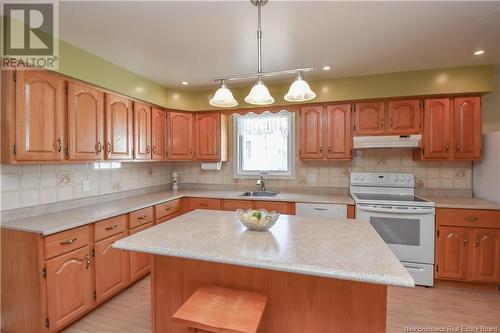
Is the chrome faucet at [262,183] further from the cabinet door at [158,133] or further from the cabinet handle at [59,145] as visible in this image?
the cabinet handle at [59,145]

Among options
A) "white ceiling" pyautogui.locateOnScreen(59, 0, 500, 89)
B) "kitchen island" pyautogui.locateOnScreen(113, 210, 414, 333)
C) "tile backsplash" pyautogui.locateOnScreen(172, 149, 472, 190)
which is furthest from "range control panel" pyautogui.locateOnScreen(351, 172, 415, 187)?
"kitchen island" pyautogui.locateOnScreen(113, 210, 414, 333)

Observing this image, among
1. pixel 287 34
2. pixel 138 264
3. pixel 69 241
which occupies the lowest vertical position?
pixel 138 264

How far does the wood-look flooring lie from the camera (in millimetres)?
Answer: 1981

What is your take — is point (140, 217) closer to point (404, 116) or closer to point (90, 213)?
point (90, 213)

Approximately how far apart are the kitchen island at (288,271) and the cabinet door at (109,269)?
2.99 feet

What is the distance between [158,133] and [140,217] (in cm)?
120

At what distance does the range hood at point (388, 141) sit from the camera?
2779 mm

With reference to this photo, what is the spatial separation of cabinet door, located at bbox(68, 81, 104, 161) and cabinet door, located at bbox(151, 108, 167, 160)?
780mm

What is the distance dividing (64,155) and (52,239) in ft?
2.30

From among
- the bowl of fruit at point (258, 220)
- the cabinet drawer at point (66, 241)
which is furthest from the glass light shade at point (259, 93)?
the cabinet drawer at point (66, 241)

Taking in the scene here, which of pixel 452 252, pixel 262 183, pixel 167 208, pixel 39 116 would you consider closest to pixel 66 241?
pixel 39 116

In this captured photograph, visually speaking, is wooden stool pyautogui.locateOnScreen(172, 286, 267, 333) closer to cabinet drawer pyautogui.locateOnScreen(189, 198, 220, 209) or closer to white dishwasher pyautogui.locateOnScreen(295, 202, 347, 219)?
white dishwasher pyautogui.locateOnScreen(295, 202, 347, 219)

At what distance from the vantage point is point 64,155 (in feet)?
6.73

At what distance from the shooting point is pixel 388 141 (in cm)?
284
